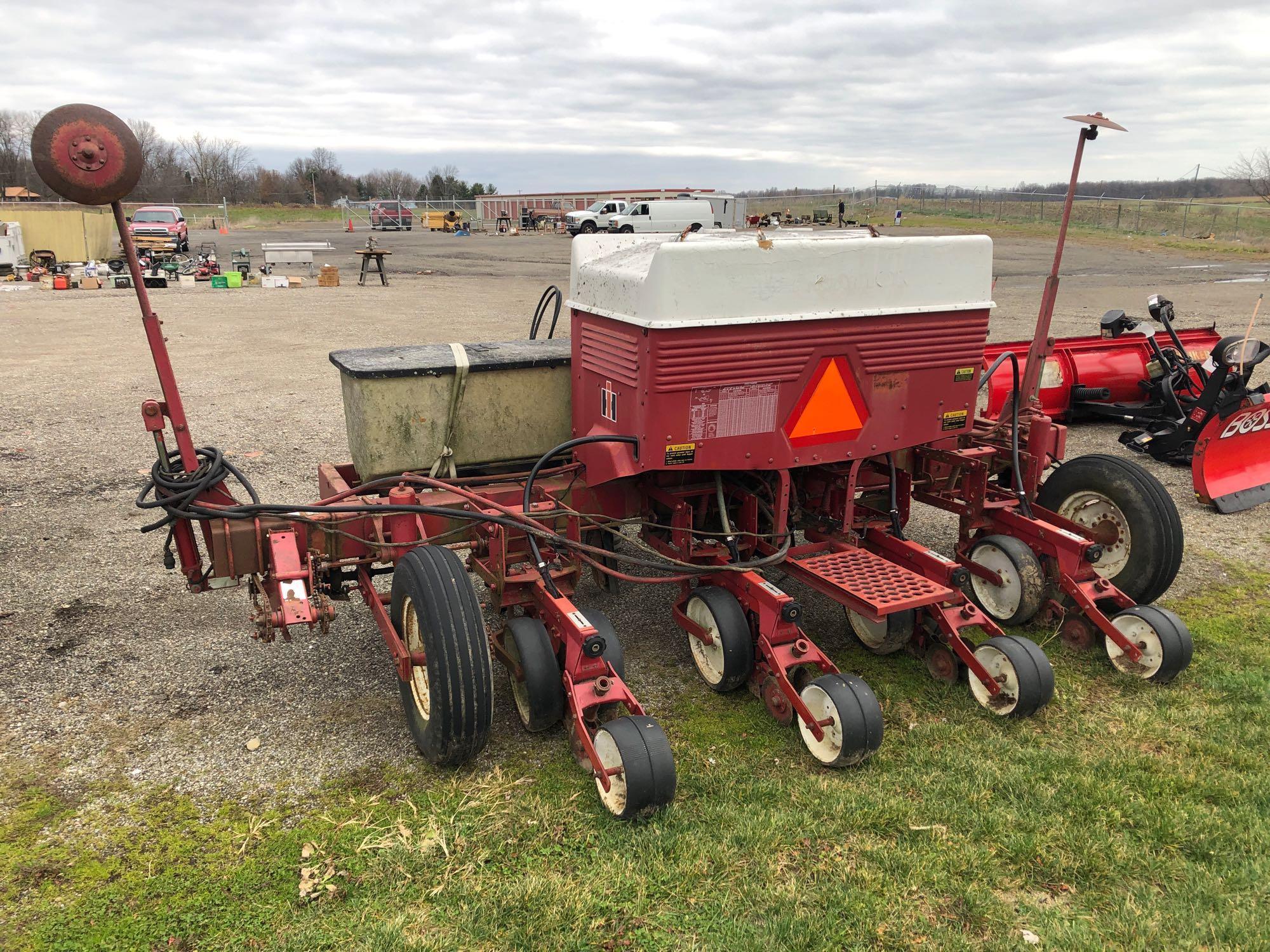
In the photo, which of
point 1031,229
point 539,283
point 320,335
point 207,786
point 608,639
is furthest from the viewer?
point 1031,229

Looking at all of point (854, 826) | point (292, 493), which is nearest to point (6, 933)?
point (854, 826)

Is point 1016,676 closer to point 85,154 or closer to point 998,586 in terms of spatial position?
point 998,586

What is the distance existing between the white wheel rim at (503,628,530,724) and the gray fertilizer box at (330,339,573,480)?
109 centimetres

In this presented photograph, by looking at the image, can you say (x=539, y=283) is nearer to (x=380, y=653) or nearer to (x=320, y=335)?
(x=320, y=335)

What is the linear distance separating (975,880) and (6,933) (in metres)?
2.86

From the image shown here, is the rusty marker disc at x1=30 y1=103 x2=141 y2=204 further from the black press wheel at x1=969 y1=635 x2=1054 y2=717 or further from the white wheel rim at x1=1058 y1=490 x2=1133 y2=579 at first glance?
the white wheel rim at x1=1058 y1=490 x2=1133 y2=579

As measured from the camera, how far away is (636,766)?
2951 millimetres

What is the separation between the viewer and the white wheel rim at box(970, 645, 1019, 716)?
362 cm

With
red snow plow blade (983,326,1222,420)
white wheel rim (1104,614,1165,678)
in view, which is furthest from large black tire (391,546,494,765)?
red snow plow blade (983,326,1222,420)

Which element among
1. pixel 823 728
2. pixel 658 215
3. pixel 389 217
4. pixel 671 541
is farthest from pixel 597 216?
pixel 823 728

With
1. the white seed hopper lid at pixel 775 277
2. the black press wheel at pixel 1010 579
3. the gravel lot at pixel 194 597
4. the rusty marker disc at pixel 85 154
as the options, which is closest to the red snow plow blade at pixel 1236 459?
the gravel lot at pixel 194 597

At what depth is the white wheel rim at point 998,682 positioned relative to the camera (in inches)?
142

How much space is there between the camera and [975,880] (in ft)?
9.23

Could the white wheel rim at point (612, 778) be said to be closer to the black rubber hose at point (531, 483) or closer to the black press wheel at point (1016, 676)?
the black rubber hose at point (531, 483)
